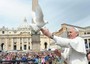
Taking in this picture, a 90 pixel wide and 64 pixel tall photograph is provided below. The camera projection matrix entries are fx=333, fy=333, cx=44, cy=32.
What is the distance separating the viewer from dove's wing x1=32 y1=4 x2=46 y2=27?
4.29 meters

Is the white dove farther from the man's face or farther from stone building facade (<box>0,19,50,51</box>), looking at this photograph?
stone building facade (<box>0,19,50,51</box>)

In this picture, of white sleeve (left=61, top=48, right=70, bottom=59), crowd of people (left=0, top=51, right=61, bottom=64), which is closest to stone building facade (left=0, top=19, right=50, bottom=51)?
crowd of people (left=0, top=51, right=61, bottom=64)

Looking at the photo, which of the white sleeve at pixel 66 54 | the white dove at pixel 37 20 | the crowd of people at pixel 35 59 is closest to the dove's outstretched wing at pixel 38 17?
the white dove at pixel 37 20

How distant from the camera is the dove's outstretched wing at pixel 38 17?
14.1 ft

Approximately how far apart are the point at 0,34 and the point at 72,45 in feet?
433

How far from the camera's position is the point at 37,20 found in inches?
169

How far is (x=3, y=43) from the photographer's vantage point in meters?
135

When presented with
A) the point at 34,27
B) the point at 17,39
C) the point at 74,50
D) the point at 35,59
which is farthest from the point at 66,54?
the point at 17,39

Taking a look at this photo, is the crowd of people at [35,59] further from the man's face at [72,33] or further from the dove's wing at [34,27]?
the dove's wing at [34,27]

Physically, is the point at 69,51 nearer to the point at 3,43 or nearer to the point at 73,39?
the point at 73,39

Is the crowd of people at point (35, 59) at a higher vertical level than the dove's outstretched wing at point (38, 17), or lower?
lower

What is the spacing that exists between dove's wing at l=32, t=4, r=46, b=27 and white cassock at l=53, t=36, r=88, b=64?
382 mm

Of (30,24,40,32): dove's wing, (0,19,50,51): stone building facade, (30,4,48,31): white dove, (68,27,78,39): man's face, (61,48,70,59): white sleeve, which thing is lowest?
(0,19,50,51): stone building facade

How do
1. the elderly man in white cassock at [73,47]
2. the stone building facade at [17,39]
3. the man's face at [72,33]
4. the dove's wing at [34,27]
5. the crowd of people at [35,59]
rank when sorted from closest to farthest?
the dove's wing at [34,27] < the elderly man in white cassock at [73,47] < the man's face at [72,33] < the crowd of people at [35,59] < the stone building facade at [17,39]
